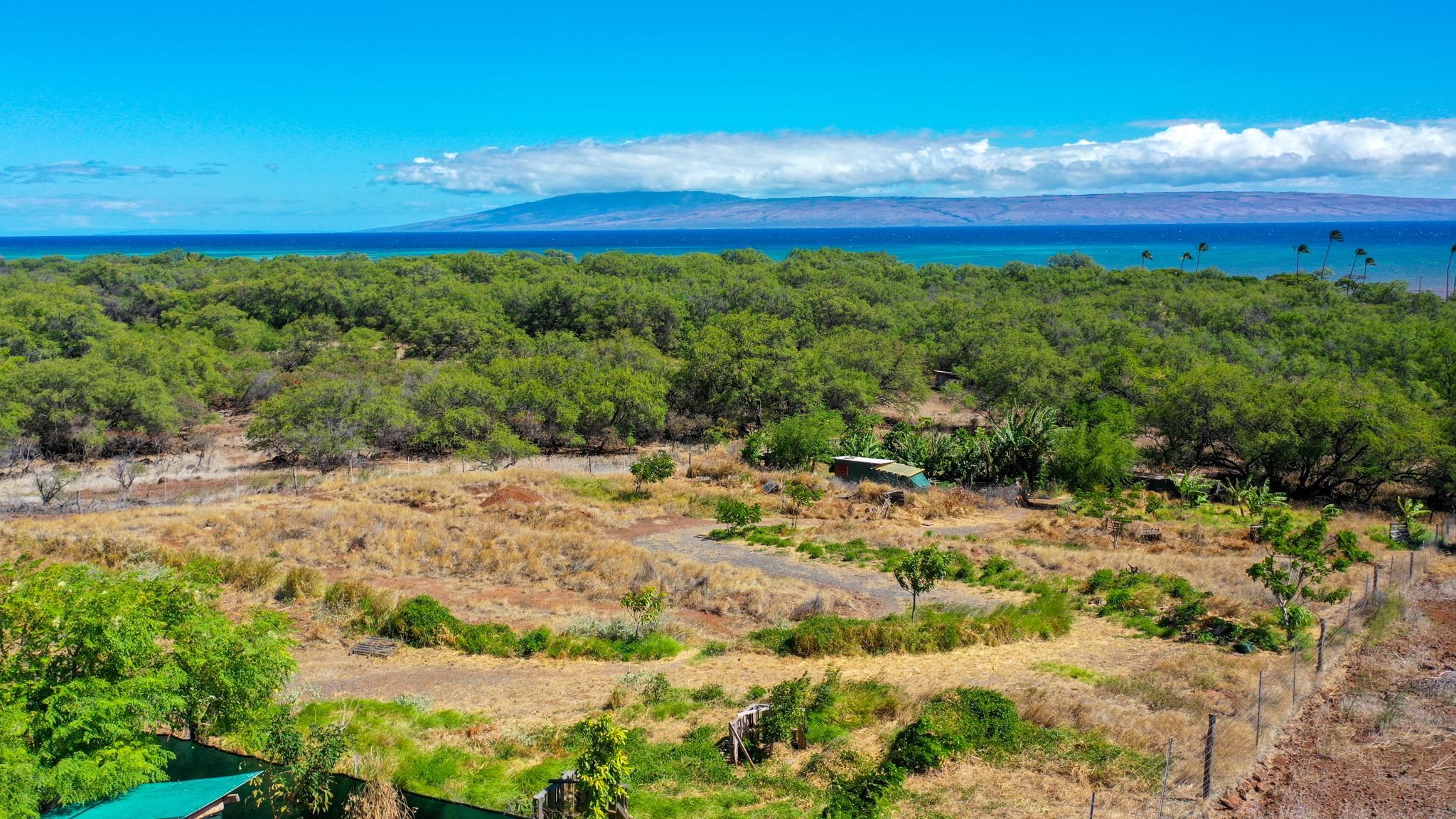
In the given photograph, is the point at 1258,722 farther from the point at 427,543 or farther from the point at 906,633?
the point at 427,543

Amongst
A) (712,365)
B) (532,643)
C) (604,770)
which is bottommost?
(532,643)

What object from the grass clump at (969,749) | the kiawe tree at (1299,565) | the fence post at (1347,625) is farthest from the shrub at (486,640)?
the fence post at (1347,625)

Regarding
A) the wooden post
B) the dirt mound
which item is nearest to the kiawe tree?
the wooden post

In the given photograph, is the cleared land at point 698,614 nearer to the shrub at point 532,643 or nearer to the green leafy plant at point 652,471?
the shrub at point 532,643

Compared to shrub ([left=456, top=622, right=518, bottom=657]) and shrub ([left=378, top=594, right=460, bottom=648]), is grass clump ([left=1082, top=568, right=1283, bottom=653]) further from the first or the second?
shrub ([left=378, top=594, right=460, bottom=648])

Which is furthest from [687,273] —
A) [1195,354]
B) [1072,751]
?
[1072,751]

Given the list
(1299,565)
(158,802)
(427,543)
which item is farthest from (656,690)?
(1299,565)
